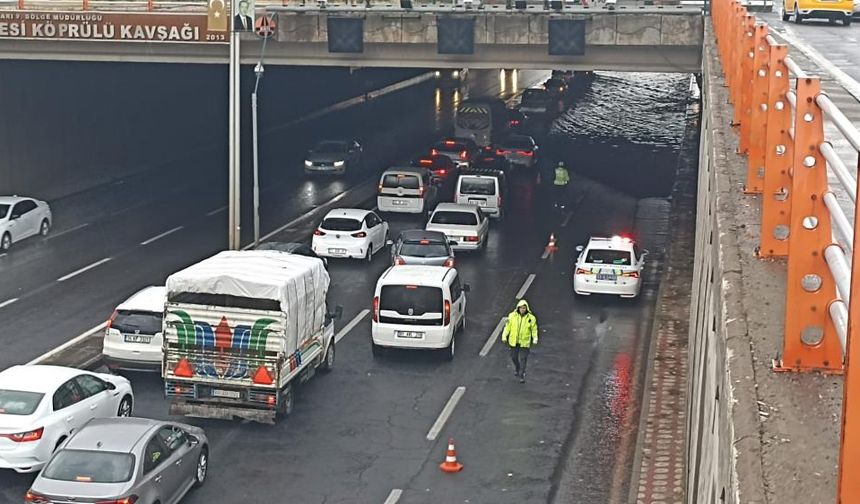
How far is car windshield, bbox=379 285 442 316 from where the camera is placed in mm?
27234

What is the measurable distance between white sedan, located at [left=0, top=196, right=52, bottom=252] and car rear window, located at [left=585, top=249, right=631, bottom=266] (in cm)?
1663

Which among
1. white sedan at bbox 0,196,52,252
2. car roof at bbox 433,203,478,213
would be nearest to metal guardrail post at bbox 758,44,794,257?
car roof at bbox 433,203,478,213

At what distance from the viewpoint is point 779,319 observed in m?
6.21

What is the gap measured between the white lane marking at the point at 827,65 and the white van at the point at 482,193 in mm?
11018

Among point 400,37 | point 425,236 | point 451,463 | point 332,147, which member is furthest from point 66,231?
point 451,463

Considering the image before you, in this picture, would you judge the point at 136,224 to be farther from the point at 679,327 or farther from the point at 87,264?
the point at 679,327

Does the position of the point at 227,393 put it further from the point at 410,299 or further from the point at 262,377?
the point at 410,299

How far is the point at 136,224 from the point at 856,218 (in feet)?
135

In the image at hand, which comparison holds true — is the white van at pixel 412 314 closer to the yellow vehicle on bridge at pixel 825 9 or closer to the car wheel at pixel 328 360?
the car wheel at pixel 328 360

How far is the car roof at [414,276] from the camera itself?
27.3 metres

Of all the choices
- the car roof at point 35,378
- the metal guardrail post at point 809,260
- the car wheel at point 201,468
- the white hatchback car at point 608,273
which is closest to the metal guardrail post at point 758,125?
the metal guardrail post at point 809,260

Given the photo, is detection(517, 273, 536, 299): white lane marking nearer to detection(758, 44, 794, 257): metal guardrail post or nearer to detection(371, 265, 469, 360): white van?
detection(371, 265, 469, 360): white van

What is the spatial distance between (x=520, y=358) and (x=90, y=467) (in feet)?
33.4

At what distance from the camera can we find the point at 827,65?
973 inches
